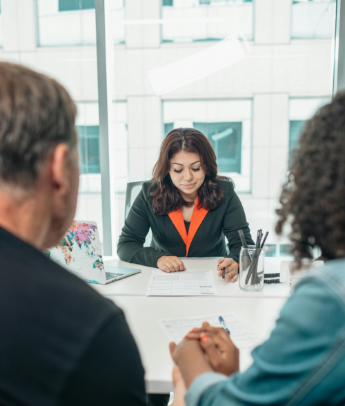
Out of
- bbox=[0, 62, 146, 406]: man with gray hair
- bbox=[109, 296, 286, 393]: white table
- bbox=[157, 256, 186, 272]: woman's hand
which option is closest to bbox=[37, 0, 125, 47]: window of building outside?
bbox=[157, 256, 186, 272]: woman's hand

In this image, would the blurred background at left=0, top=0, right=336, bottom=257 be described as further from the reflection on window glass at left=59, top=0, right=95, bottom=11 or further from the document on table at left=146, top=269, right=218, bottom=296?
the document on table at left=146, top=269, right=218, bottom=296

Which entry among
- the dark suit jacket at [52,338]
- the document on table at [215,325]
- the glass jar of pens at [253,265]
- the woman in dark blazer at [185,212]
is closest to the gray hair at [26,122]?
the dark suit jacket at [52,338]

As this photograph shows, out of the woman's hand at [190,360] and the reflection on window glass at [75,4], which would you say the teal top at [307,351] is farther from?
the reflection on window glass at [75,4]

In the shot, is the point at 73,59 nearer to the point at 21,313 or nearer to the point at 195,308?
the point at 195,308

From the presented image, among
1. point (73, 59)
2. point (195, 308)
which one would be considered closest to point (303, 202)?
point (195, 308)

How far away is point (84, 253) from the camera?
1409 millimetres

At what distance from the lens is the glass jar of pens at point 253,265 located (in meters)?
1.37

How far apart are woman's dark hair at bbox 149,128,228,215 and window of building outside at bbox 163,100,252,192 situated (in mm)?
1043

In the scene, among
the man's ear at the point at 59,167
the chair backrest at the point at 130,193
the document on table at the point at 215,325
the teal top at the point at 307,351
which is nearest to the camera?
the teal top at the point at 307,351

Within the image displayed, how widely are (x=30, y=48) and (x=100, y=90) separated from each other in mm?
802

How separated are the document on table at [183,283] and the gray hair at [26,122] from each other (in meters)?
0.90

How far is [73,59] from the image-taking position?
118 inches

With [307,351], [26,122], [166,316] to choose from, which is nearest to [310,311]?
[307,351]

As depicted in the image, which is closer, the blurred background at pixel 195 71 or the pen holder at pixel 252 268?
the pen holder at pixel 252 268
